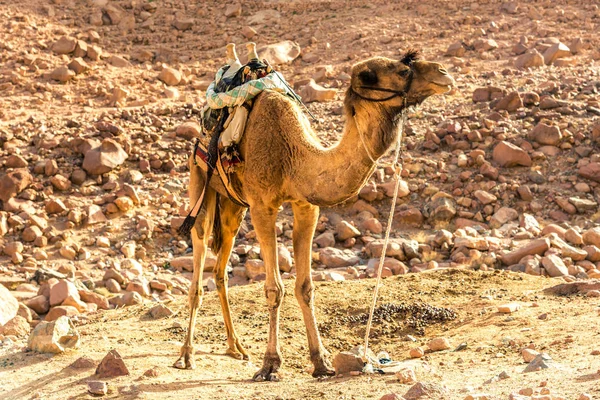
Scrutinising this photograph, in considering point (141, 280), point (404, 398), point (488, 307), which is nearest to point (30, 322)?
point (141, 280)

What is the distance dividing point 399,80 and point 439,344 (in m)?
2.88

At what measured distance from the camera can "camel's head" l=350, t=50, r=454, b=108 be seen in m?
6.70

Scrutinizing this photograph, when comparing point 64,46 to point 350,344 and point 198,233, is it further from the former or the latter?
point 350,344

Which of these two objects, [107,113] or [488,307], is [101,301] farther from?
[107,113]

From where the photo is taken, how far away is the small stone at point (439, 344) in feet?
27.7

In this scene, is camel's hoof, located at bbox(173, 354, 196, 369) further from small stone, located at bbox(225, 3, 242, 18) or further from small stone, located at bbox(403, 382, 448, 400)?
small stone, located at bbox(225, 3, 242, 18)

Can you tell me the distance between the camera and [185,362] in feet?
27.8

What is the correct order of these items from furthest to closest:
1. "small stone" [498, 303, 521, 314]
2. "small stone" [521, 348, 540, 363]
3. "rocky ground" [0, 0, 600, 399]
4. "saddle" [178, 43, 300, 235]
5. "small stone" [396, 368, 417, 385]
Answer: "rocky ground" [0, 0, 600, 399], "small stone" [498, 303, 521, 314], "saddle" [178, 43, 300, 235], "small stone" [521, 348, 540, 363], "small stone" [396, 368, 417, 385]

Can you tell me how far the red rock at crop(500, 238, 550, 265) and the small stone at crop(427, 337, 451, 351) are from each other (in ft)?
16.1

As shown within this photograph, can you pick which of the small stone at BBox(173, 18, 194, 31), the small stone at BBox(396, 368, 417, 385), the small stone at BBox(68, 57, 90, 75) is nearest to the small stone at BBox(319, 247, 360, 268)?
the small stone at BBox(396, 368, 417, 385)

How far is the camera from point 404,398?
606 cm

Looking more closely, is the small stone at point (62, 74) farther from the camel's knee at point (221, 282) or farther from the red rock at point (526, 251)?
the camel's knee at point (221, 282)

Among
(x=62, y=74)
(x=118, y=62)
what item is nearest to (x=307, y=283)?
(x=62, y=74)

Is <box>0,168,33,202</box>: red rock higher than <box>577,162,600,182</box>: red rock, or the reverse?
<box>0,168,33,202</box>: red rock
